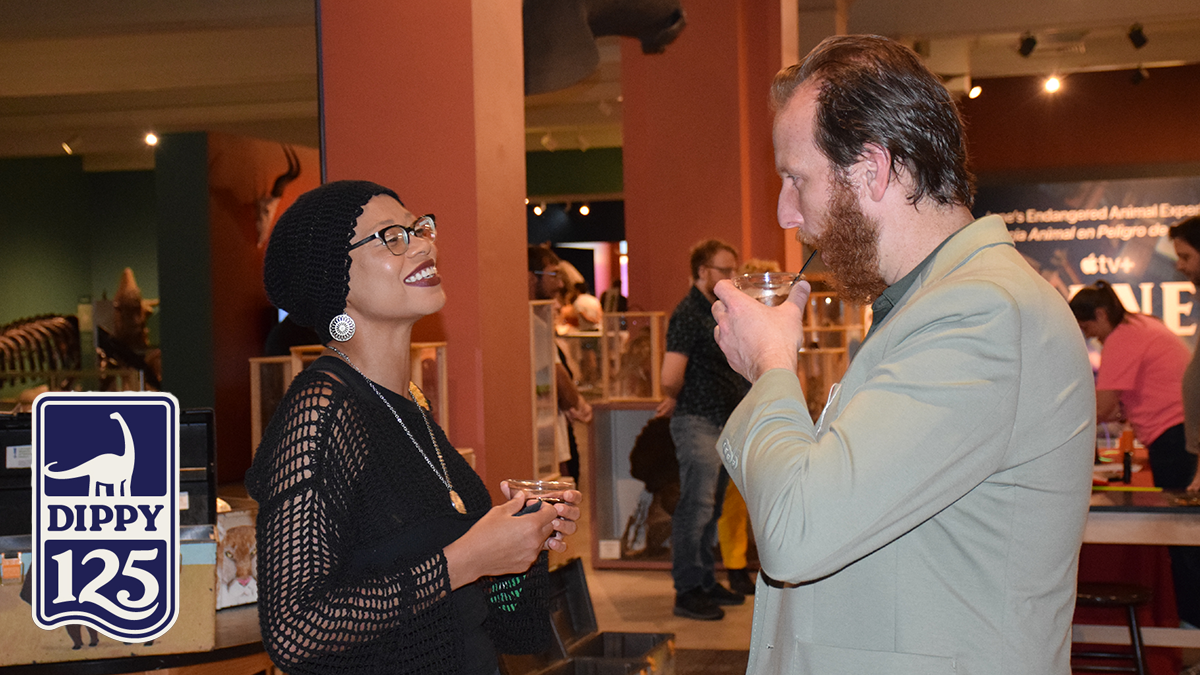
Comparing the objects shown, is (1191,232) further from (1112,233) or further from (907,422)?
(1112,233)

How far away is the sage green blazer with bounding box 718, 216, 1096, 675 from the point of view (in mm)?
1080

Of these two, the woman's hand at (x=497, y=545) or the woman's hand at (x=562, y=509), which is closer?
the woman's hand at (x=497, y=545)

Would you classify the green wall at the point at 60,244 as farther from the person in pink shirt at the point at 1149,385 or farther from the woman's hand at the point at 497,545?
the person in pink shirt at the point at 1149,385

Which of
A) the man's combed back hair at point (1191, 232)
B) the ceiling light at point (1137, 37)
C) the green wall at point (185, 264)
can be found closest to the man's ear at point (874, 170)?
the green wall at point (185, 264)

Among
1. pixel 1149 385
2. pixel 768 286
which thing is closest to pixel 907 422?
pixel 768 286

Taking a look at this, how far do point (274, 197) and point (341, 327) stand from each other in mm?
2622

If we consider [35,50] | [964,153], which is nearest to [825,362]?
[35,50]

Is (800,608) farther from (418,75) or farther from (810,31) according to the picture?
(810,31)

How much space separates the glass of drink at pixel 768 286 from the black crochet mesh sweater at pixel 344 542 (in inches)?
24.9

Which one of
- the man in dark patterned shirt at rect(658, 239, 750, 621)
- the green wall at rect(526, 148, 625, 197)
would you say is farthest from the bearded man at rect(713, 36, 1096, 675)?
the green wall at rect(526, 148, 625, 197)

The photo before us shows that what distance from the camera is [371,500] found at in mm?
1694

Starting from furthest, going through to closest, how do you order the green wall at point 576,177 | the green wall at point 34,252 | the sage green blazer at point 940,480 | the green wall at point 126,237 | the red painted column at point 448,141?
1. the green wall at point 576,177
2. the green wall at point 126,237
3. the green wall at point 34,252
4. the red painted column at point 448,141
5. the sage green blazer at point 940,480

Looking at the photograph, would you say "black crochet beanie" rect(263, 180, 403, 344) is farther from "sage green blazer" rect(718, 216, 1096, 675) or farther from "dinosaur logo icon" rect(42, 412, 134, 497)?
"sage green blazer" rect(718, 216, 1096, 675)

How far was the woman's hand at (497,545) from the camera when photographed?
168 cm
